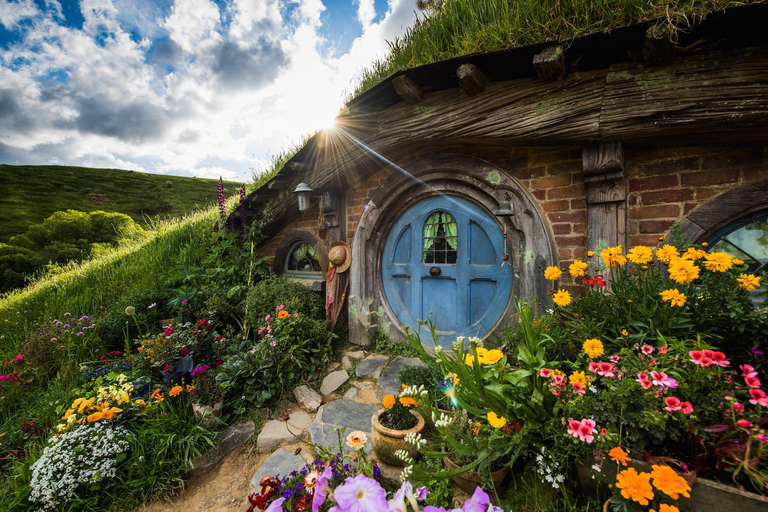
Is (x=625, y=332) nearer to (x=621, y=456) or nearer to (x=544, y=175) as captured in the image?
(x=621, y=456)

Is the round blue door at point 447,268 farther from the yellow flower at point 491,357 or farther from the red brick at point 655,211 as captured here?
the yellow flower at point 491,357

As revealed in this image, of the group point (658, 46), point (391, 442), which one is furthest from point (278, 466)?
point (658, 46)

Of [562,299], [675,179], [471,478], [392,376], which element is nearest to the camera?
[471,478]

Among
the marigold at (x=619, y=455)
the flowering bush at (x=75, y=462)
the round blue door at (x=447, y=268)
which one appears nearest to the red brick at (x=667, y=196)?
the round blue door at (x=447, y=268)

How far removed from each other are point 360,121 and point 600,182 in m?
2.44

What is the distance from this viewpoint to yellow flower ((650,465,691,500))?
37.3 inches

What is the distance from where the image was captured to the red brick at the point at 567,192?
257 centimetres

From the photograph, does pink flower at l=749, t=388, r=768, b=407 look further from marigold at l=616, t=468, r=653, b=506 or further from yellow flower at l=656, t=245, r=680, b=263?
yellow flower at l=656, t=245, r=680, b=263

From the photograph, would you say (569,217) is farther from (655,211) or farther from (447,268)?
(447,268)

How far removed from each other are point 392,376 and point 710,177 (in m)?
3.03

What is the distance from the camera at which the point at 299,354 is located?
3.42 meters

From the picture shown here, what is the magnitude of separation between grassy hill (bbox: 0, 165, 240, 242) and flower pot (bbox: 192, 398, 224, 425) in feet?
69.8

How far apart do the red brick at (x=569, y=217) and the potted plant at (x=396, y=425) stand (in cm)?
187

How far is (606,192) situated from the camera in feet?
7.77
